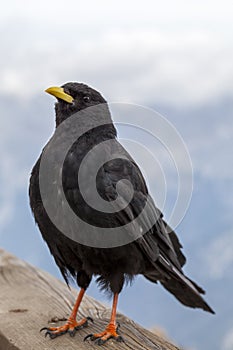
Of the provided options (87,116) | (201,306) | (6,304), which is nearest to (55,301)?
(6,304)

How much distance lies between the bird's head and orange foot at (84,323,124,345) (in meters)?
1.24

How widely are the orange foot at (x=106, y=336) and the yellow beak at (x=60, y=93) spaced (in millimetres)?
1329

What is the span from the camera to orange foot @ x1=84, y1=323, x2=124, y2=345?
2795 millimetres

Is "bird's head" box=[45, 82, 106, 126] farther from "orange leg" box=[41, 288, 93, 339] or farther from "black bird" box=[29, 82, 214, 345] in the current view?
"orange leg" box=[41, 288, 93, 339]

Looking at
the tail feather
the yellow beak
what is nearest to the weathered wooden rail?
the tail feather

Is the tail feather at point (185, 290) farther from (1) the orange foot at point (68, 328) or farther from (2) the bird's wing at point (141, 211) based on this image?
(1) the orange foot at point (68, 328)

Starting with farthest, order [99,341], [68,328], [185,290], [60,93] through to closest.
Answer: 1. [185,290]
2. [60,93]
3. [68,328]
4. [99,341]

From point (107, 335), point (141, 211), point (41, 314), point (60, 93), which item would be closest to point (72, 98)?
point (60, 93)

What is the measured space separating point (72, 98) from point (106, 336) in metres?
1.40

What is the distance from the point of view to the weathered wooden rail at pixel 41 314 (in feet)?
9.09

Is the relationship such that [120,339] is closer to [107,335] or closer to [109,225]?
[107,335]

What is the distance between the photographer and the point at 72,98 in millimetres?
3377

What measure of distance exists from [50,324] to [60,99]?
1.30 m

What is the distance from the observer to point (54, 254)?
10.8 ft
